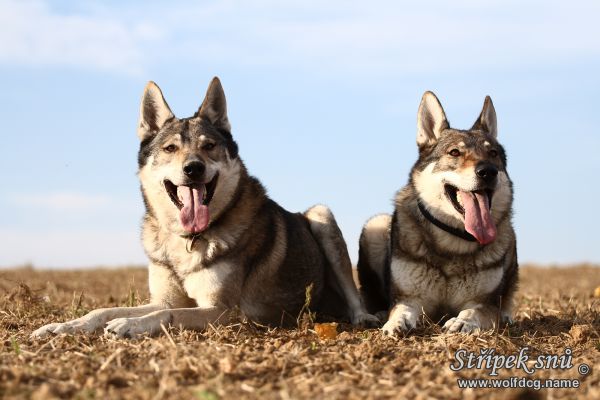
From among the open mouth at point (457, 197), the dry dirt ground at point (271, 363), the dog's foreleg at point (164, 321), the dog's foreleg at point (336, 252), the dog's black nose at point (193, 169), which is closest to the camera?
the dry dirt ground at point (271, 363)

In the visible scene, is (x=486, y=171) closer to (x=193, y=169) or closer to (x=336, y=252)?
(x=336, y=252)

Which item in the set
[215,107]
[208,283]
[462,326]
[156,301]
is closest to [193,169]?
[208,283]

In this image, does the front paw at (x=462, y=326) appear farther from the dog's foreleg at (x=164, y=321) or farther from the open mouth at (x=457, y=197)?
the dog's foreleg at (x=164, y=321)

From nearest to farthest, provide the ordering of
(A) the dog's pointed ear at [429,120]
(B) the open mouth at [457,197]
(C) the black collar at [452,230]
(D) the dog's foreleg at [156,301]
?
1. (D) the dog's foreleg at [156,301]
2. (B) the open mouth at [457,197]
3. (C) the black collar at [452,230]
4. (A) the dog's pointed ear at [429,120]

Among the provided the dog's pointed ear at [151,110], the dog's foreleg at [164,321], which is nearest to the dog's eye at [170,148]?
the dog's pointed ear at [151,110]

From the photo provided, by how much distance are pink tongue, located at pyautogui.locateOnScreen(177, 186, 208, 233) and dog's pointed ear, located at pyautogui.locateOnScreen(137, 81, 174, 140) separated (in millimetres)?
1085

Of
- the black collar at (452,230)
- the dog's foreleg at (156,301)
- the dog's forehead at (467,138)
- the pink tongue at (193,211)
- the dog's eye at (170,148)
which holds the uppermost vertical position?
the dog's forehead at (467,138)

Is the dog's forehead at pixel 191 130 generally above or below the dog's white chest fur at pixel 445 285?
above

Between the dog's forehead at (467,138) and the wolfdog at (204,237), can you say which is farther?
the dog's forehead at (467,138)

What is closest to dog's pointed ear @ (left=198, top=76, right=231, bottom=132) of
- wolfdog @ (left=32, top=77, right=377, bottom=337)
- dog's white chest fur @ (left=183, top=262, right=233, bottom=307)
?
wolfdog @ (left=32, top=77, right=377, bottom=337)

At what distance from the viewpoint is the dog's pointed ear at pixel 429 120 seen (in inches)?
323

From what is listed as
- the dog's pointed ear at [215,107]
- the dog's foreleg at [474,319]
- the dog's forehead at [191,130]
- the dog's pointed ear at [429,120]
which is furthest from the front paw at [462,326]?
the dog's pointed ear at [215,107]

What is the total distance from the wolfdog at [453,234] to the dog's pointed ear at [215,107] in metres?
2.17

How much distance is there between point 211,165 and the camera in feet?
23.5
